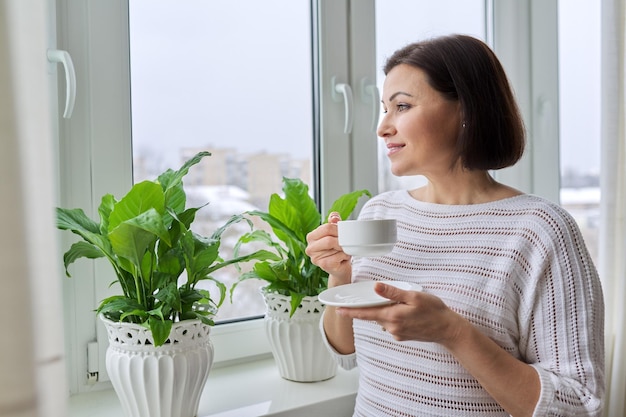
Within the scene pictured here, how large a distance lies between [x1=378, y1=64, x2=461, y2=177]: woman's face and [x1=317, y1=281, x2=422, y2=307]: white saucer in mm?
276

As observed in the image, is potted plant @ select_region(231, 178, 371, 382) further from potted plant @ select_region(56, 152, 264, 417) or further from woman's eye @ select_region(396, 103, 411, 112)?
woman's eye @ select_region(396, 103, 411, 112)

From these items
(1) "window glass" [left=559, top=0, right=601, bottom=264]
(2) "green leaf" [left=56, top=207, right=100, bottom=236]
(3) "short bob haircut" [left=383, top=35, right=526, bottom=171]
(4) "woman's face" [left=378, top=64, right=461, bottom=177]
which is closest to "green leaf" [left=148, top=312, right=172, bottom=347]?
(2) "green leaf" [left=56, top=207, right=100, bottom=236]

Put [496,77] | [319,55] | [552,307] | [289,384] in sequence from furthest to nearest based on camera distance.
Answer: [319,55] → [289,384] → [496,77] → [552,307]

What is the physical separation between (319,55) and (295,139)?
269 mm

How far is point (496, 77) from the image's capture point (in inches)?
49.2

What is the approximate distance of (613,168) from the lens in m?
1.76

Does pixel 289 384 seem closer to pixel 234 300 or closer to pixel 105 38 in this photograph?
pixel 234 300

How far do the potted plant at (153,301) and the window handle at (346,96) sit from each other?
663 millimetres

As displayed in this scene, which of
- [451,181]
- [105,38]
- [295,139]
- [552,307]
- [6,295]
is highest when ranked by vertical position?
[105,38]

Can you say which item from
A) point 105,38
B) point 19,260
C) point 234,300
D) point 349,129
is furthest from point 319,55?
point 19,260

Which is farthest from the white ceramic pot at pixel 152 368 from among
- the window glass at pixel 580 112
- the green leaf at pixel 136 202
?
→ the window glass at pixel 580 112

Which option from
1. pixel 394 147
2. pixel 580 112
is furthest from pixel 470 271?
pixel 580 112

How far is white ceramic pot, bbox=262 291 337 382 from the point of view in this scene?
1.52 m

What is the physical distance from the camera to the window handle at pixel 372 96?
1.87m
